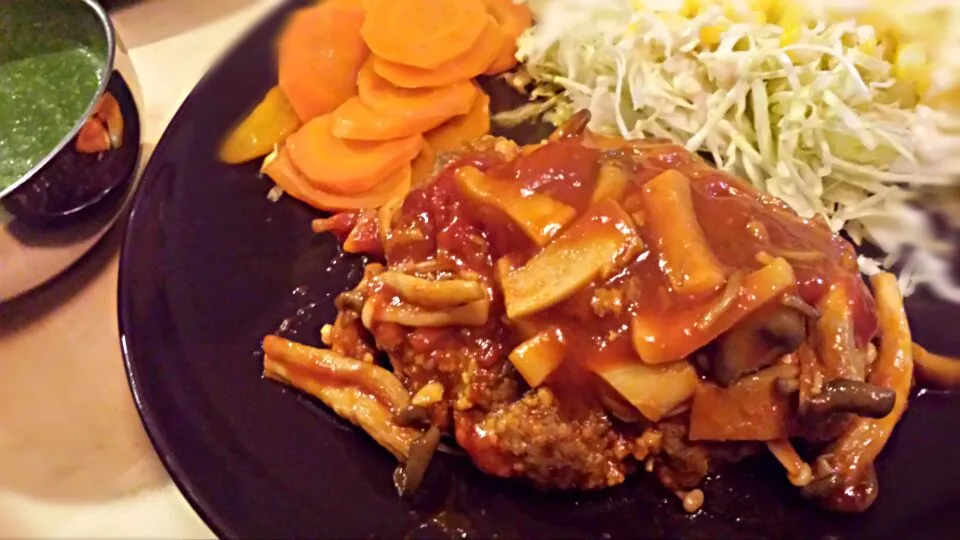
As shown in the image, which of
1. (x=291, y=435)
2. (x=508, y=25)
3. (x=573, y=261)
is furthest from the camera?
(x=508, y=25)

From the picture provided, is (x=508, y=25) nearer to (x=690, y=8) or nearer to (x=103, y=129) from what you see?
(x=690, y=8)

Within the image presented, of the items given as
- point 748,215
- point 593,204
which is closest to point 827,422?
point 748,215

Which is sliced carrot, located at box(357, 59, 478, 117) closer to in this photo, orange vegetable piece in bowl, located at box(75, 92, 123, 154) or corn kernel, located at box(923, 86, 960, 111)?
orange vegetable piece in bowl, located at box(75, 92, 123, 154)

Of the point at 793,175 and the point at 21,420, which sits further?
the point at 793,175

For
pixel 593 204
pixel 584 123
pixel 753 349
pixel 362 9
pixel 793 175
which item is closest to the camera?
pixel 753 349

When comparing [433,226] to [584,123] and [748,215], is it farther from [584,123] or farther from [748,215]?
[748,215]

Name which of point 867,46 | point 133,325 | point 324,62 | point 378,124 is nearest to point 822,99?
point 867,46
